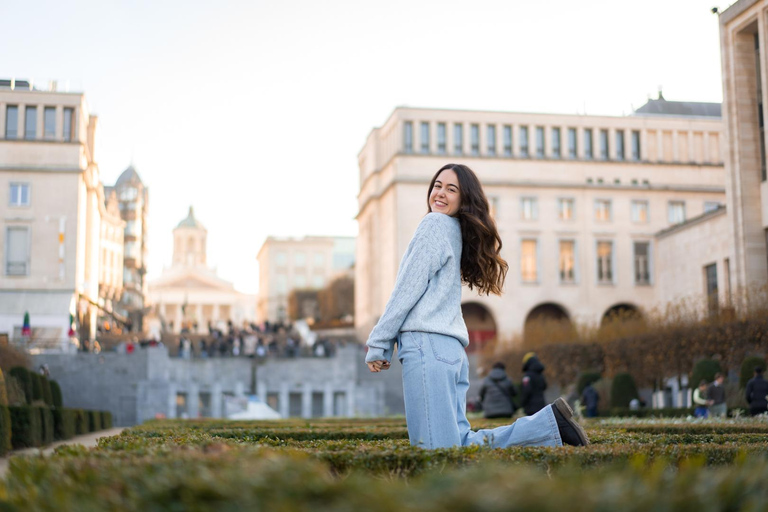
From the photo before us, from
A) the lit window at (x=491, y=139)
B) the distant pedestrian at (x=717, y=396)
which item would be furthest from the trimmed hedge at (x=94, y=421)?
the lit window at (x=491, y=139)

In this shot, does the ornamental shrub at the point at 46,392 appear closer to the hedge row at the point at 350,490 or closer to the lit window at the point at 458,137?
the hedge row at the point at 350,490

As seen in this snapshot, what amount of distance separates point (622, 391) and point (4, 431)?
62.0 feet

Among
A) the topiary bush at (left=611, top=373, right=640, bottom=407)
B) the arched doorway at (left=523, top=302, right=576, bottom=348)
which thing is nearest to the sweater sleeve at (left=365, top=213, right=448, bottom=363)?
the topiary bush at (left=611, top=373, right=640, bottom=407)

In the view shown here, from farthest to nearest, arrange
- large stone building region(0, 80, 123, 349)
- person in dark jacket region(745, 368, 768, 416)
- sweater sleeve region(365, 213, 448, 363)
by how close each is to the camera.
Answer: large stone building region(0, 80, 123, 349), person in dark jacket region(745, 368, 768, 416), sweater sleeve region(365, 213, 448, 363)

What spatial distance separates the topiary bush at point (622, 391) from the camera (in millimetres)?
30766

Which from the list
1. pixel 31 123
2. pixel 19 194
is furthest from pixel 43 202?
pixel 31 123

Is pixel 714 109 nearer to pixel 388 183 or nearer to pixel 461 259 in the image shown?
pixel 388 183

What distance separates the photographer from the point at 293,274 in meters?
140

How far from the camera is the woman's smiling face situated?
7.20 m

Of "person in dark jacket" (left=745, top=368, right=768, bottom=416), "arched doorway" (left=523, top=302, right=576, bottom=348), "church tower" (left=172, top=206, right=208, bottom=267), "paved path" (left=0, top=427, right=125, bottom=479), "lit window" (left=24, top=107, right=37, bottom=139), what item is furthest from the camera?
"church tower" (left=172, top=206, right=208, bottom=267)

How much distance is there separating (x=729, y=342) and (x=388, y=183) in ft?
129

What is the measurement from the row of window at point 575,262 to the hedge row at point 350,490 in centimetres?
6311

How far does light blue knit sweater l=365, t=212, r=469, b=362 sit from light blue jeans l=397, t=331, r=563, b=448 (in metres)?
0.09

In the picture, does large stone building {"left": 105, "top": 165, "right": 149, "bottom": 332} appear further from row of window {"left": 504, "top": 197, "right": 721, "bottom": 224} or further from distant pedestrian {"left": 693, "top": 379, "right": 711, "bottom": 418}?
distant pedestrian {"left": 693, "top": 379, "right": 711, "bottom": 418}
